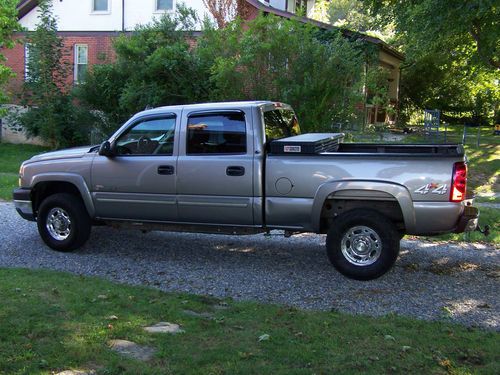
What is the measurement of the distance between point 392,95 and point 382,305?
2310 centimetres

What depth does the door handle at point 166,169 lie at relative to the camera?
6.72 m

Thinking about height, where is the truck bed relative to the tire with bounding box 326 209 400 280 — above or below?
above

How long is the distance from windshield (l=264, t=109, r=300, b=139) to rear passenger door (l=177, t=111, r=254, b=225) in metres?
0.42

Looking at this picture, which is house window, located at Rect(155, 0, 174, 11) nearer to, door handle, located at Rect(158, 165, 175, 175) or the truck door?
the truck door

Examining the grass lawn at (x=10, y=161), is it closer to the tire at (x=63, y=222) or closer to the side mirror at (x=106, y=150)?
the tire at (x=63, y=222)

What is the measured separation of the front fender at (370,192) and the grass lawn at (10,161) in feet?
25.7

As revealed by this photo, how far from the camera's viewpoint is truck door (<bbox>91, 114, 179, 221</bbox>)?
22.3 ft

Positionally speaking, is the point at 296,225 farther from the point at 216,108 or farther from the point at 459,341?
the point at 459,341

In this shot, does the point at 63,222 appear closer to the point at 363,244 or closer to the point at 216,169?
the point at 216,169

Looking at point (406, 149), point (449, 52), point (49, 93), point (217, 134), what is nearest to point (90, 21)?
point (49, 93)

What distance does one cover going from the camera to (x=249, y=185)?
6.34 metres

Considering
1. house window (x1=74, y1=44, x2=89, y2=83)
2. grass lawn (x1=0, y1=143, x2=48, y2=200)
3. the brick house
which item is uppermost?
the brick house

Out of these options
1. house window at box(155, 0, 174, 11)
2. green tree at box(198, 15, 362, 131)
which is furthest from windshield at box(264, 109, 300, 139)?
house window at box(155, 0, 174, 11)

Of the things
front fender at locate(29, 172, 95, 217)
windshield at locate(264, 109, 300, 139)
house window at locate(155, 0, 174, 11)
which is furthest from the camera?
house window at locate(155, 0, 174, 11)
